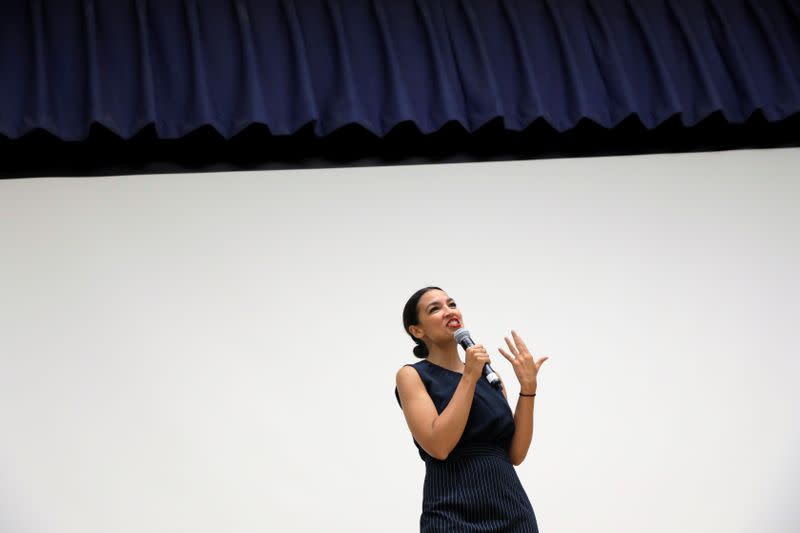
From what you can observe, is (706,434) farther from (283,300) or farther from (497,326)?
(283,300)

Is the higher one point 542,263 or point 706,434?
point 542,263

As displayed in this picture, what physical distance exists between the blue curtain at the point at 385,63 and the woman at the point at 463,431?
48.6 inches

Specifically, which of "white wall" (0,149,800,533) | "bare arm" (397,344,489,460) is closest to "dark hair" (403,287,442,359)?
"bare arm" (397,344,489,460)

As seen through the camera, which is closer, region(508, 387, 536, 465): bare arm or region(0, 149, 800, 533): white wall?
region(508, 387, 536, 465): bare arm

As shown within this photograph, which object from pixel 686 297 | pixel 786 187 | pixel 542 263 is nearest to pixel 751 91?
pixel 786 187

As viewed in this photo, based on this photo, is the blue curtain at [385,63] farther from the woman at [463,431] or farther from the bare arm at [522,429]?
the bare arm at [522,429]

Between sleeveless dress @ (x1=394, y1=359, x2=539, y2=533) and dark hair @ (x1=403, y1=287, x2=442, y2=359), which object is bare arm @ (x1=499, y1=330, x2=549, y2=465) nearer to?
sleeveless dress @ (x1=394, y1=359, x2=539, y2=533)

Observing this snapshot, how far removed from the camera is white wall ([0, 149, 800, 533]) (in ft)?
8.09

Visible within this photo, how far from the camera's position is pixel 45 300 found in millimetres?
2602

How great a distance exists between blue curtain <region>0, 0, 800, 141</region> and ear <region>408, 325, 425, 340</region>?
116cm

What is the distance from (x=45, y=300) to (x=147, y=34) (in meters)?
0.86

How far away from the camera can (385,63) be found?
307cm

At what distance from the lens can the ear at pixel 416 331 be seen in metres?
1.86

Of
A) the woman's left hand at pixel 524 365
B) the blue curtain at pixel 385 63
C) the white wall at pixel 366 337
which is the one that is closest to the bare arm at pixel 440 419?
the woman's left hand at pixel 524 365
